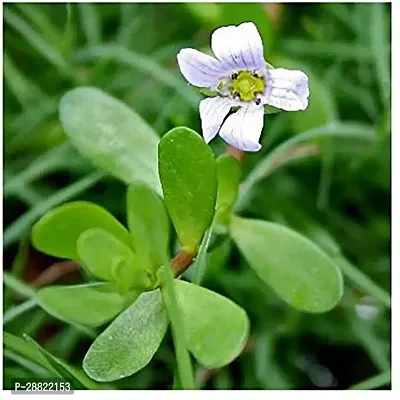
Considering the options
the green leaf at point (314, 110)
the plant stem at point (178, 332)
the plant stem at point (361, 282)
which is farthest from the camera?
the green leaf at point (314, 110)

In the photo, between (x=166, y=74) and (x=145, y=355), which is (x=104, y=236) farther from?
(x=166, y=74)

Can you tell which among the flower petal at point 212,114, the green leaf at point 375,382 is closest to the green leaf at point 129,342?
the flower petal at point 212,114

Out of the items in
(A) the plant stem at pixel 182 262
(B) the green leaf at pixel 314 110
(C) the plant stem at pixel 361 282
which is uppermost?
(A) the plant stem at pixel 182 262

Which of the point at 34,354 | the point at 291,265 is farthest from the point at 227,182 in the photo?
the point at 34,354

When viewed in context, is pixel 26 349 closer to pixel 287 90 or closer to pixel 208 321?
pixel 208 321

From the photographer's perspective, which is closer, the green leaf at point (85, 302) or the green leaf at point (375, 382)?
the green leaf at point (85, 302)

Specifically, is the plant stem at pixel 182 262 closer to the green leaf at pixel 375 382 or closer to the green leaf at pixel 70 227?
the green leaf at pixel 70 227
